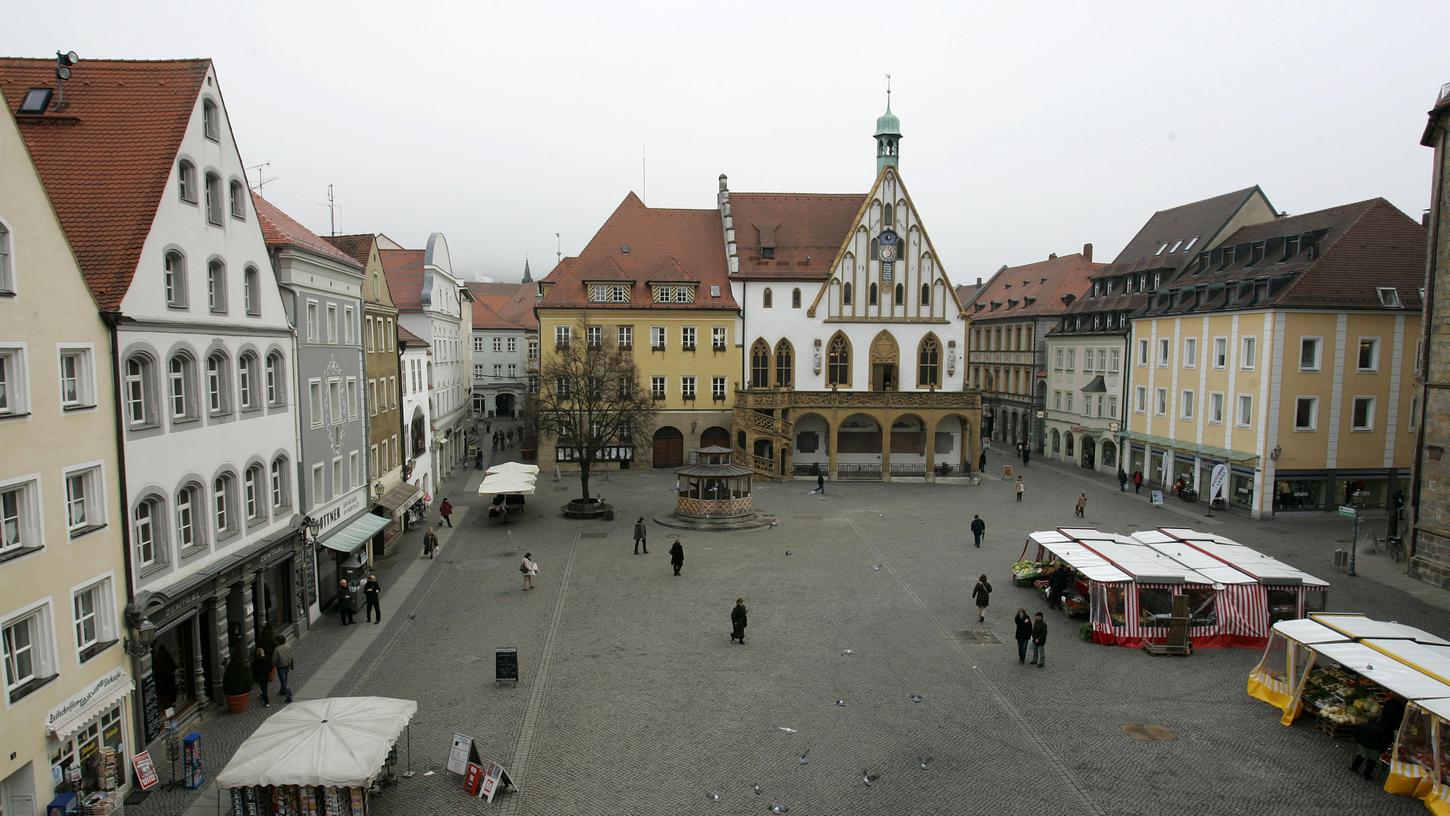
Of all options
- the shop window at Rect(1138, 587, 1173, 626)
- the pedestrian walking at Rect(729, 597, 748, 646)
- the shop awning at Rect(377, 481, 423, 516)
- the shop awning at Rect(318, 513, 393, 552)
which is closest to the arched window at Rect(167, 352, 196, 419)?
the shop awning at Rect(318, 513, 393, 552)

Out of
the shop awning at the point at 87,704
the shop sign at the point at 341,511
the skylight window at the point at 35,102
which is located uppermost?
the skylight window at the point at 35,102

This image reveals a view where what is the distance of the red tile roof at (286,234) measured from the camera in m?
21.1

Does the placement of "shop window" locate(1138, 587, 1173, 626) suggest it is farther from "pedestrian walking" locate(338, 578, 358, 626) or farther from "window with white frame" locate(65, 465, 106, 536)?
"window with white frame" locate(65, 465, 106, 536)

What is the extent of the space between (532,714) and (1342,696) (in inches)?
583

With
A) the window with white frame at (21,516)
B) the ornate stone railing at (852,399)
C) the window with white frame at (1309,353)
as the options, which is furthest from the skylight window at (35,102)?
the window with white frame at (1309,353)

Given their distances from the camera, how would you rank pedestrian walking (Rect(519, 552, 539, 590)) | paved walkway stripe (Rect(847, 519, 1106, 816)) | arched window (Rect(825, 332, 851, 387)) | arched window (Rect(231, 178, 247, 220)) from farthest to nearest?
1. arched window (Rect(825, 332, 851, 387))
2. pedestrian walking (Rect(519, 552, 539, 590))
3. arched window (Rect(231, 178, 247, 220))
4. paved walkway stripe (Rect(847, 519, 1106, 816))

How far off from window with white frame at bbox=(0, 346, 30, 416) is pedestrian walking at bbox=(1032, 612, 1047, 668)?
60.6 ft

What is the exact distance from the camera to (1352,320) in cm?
3666

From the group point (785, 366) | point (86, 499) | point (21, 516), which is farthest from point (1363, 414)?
point (21, 516)

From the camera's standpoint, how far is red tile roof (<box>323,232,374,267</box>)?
29047mm

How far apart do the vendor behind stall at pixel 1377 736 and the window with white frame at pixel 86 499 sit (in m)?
20.6

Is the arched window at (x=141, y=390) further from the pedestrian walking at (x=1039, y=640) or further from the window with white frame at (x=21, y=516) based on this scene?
the pedestrian walking at (x=1039, y=640)

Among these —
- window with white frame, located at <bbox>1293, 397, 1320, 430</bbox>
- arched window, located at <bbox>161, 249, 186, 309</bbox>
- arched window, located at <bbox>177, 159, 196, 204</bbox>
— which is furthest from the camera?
window with white frame, located at <bbox>1293, 397, 1320, 430</bbox>

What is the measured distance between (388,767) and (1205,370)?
131ft
